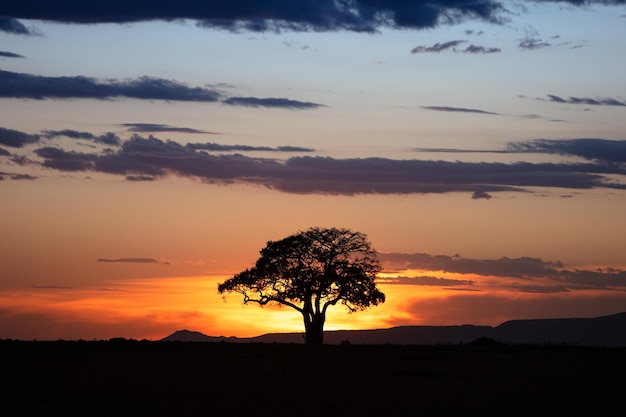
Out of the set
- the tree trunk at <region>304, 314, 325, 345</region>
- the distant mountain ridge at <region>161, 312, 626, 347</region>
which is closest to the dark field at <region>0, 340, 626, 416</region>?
the tree trunk at <region>304, 314, 325, 345</region>

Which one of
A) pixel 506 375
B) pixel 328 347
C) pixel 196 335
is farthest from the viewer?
pixel 196 335

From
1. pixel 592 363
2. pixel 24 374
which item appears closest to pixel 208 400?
pixel 24 374

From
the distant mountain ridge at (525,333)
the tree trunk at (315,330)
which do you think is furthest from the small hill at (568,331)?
the tree trunk at (315,330)

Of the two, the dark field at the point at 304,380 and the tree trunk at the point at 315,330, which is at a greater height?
the tree trunk at the point at 315,330

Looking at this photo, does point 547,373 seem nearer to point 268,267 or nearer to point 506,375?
point 506,375

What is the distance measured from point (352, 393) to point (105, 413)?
922 centimetres

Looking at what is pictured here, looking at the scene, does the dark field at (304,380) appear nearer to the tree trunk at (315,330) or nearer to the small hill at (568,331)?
the tree trunk at (315,330)

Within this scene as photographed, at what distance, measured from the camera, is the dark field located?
32125mm

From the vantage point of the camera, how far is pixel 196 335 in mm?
155500

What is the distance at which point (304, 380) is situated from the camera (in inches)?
1581

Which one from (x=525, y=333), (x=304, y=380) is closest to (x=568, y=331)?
(x=525, y=333)

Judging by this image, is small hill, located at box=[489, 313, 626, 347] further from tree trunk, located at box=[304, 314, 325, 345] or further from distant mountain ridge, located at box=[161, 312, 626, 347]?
tree trunk, located at box=[304, 314, 325, 345]

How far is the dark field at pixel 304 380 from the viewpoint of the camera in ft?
105

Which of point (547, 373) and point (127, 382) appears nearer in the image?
point (127, 382)
